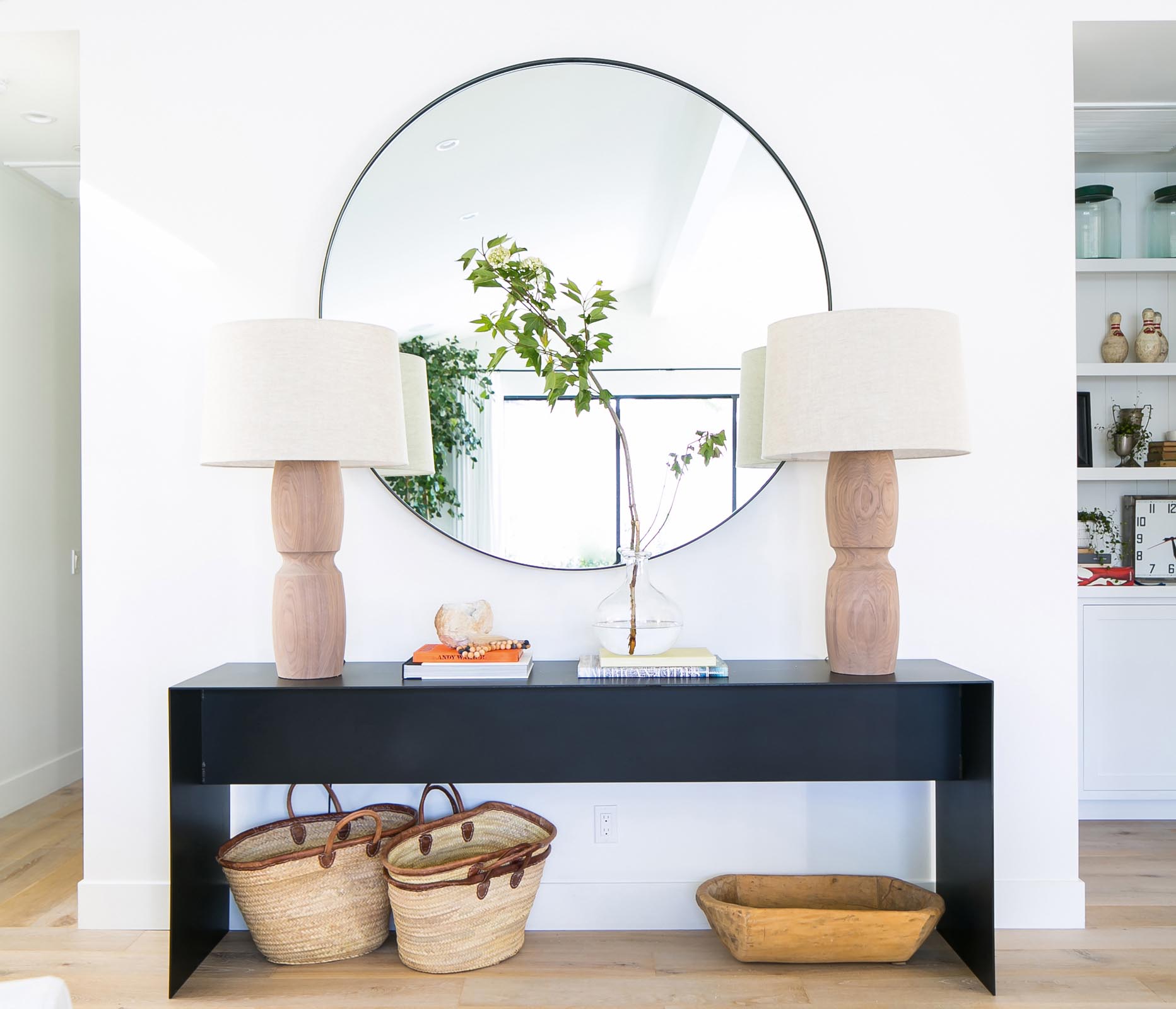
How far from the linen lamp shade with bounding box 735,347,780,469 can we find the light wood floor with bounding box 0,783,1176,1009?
120 cm

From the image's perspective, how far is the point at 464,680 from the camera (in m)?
2.04

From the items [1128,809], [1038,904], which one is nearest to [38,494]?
[1038,904]

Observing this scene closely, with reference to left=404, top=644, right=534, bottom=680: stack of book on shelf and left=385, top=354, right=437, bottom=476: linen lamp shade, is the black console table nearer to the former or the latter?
left=404, top=644, right=534, bottom=680: stack of book on shelf

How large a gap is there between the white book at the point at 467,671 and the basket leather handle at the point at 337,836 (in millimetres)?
367

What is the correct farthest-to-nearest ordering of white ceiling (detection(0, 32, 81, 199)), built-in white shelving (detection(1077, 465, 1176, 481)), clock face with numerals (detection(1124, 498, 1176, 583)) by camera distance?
clock face with numerals (detection(1124, 498, 1176, 583))
built-in white shelving (detection(1077, 465, 1176, 481))
white ceiling (detection(0, 32, 81, 199))

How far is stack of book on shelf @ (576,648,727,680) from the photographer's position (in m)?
2.05

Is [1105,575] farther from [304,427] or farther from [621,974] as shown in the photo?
[304,427]

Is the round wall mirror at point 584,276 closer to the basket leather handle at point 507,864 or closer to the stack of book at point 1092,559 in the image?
the basket leather handle at point 507,864

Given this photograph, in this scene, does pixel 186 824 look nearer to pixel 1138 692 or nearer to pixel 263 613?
pixel 263 613

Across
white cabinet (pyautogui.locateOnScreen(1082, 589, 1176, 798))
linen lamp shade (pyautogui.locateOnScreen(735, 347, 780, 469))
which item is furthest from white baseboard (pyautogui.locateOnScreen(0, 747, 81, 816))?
white cabinet (pyautogui.locateOnScreen(1082, 589, 1176, 798))

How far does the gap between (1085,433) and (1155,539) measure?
470 millimetres

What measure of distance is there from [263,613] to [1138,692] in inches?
112

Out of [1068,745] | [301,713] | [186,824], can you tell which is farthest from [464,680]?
[1068,745]

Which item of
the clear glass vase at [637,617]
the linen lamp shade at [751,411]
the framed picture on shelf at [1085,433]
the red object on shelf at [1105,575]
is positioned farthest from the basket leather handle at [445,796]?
the framed picture on shelf at [1085,433]
